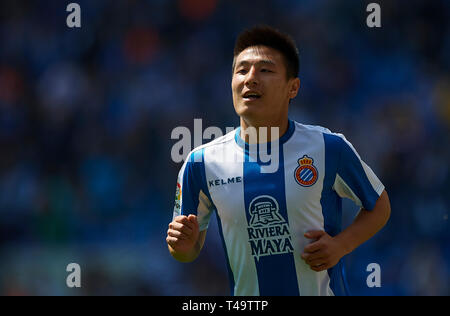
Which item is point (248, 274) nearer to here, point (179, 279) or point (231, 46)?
point (179, 279)

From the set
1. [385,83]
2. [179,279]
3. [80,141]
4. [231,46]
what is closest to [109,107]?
[80,141]

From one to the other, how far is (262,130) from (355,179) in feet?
1.89

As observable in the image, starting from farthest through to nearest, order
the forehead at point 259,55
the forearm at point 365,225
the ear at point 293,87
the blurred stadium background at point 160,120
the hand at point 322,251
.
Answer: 1. the blurred stadium background at point 160,120
2. the ear at point 293,87
3. the forehead at point 259,55
4. the forearm at point 365,225
5. the hand at point 322,251

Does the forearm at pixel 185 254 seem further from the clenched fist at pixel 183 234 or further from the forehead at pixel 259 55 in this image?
the forehead at pixel 259 55

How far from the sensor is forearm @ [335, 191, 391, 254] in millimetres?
3322

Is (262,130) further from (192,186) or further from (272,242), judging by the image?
(272,242)

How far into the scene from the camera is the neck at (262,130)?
349 centimetres

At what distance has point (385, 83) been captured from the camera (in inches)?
327

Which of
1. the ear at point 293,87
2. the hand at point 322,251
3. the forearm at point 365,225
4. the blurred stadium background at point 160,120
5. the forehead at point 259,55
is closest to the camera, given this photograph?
the hand at point 322,251

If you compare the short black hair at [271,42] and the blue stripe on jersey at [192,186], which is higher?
the short black hair at [271,42]

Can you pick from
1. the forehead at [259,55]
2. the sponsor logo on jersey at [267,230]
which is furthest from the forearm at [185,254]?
the forehead at [259,55]

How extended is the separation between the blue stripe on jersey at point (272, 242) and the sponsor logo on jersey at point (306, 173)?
0.30 ft

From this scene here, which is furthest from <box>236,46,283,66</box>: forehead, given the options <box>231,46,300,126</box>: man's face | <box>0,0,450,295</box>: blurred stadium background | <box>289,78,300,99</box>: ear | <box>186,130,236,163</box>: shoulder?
<box>0,0,450,295</box>: blurred stadium background

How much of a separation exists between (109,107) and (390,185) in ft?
12.3
